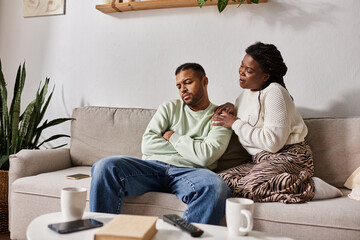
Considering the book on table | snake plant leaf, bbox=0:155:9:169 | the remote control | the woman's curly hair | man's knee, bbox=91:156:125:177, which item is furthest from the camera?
snake plant leaf, bbox=0:155:9:169

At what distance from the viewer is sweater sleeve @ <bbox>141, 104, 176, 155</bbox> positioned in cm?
191

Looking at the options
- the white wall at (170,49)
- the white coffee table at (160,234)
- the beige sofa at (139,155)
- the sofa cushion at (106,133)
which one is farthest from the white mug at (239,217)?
the white wall at (170,49)

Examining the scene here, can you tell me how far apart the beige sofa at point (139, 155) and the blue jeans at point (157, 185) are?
75 mm

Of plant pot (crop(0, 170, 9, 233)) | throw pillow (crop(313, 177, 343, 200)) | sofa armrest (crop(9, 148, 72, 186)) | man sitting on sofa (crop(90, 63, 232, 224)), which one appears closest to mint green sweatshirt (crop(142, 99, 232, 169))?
man sitting on sofa (crop(90, 63, 232, 224))

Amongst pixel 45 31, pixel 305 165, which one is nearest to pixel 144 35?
pixel 45 31

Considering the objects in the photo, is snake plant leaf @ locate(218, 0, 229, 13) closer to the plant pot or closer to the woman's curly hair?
the woman's curly hair

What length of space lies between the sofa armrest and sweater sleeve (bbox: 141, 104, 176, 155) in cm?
64

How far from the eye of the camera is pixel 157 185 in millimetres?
1761

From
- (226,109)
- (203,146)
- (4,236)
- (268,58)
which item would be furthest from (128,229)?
(4,236)

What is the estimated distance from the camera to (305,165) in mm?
1793

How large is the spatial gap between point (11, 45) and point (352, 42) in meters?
2.68

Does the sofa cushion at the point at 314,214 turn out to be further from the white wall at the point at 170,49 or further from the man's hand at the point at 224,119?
the white wall at the point at 170,49

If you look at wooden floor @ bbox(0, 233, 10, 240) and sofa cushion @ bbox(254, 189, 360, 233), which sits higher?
sofa cushion @ bbox(254, 189, 360, 233)

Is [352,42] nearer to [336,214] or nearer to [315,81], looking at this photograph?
[315,81]
